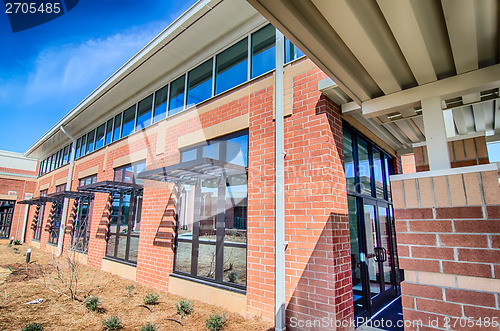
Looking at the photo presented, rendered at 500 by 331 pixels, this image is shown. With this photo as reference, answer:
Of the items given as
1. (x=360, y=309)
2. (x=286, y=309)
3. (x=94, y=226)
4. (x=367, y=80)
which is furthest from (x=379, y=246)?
(x=94, y=226)

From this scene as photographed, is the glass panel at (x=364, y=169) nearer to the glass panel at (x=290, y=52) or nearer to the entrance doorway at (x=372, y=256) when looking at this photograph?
the entrance doorway at (x=372, y=256)

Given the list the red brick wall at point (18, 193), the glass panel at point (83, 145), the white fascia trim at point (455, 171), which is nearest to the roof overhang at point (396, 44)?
the white fascia trim at point (455, 171)

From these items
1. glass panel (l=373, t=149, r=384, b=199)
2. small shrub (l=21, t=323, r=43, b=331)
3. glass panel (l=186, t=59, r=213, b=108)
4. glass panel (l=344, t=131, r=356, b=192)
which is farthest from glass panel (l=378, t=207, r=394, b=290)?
small shrub (l=21, t=323, r=43, b=331)

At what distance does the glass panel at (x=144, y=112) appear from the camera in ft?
28.9

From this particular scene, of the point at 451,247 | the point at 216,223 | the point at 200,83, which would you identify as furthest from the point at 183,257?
the point at 451,247

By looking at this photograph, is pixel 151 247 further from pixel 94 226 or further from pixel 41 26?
pixel 41 26

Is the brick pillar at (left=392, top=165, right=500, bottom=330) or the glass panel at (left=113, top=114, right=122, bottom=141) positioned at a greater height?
the glass panel at (left=113, top=114, right=122, bottom=141)

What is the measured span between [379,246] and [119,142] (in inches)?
357

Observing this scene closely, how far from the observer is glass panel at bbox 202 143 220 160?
6125 mm

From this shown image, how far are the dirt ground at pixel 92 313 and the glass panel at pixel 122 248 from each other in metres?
0.91

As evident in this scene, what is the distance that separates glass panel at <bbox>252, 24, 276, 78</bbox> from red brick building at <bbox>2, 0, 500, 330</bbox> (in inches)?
1.2

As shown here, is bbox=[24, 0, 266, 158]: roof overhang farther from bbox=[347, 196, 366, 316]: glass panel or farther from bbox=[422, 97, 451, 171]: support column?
bbox=[347, 196, 366, 316]: glass panel

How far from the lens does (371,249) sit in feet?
17.6

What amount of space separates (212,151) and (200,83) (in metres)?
2.07
